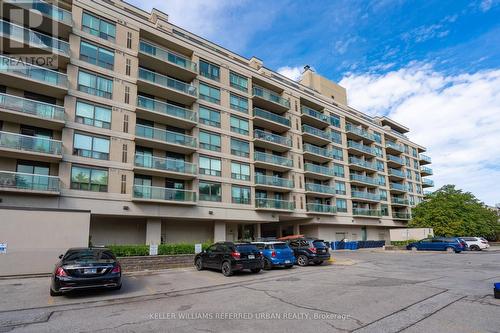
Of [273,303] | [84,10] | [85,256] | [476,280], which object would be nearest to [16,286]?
[85,256]

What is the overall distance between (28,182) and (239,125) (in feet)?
62.6

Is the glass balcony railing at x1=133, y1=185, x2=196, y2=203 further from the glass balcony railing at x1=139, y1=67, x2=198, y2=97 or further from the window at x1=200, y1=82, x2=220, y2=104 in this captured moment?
the window at x1=200, y1=82, x2=220, y2=104

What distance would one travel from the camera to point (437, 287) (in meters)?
11.0

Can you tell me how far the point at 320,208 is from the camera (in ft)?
128

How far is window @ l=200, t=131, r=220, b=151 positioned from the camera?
2978 cm

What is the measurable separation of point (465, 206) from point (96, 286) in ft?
178

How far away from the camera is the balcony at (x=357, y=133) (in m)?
48.1

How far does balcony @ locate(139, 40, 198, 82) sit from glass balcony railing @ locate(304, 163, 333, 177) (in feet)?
56.8

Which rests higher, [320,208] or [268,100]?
[268,100]

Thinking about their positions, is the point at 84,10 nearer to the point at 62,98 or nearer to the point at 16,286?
the point at 62,98

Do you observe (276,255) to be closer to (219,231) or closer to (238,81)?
(219,231)

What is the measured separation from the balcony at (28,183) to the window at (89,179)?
4.60 ft

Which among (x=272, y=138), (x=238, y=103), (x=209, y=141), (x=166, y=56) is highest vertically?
(x=166, y=56)

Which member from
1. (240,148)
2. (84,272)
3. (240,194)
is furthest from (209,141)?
(84,272)
